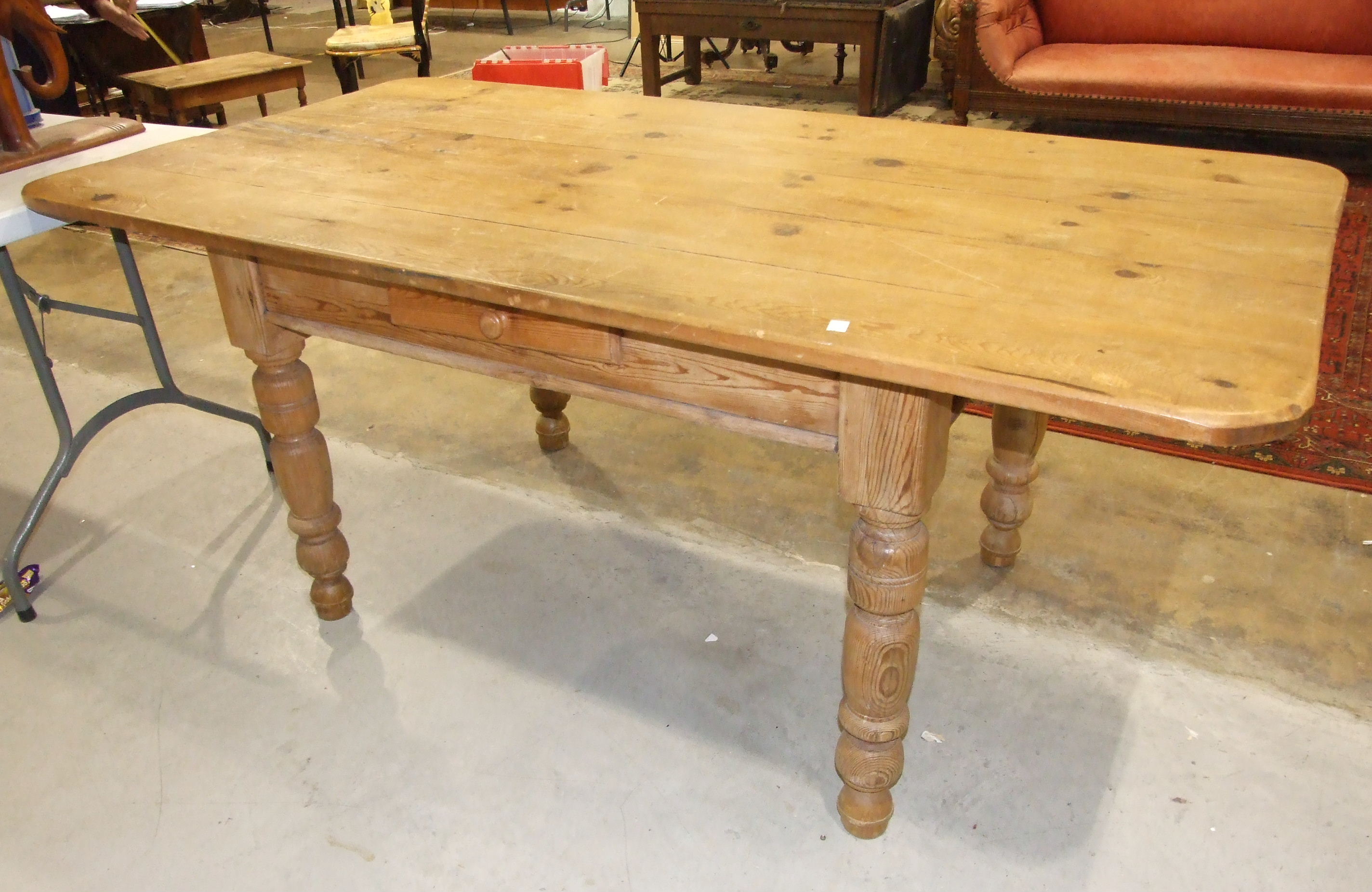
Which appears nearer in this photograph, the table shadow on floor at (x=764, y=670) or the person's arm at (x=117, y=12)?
the table shadow on floor at (x=764, y=670)

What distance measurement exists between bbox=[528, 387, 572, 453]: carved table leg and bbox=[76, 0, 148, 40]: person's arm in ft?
3.51

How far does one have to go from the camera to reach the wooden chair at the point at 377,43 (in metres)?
5.26

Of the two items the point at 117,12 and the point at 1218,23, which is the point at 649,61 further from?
the point at 117,12

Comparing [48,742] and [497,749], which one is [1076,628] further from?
[48,742]

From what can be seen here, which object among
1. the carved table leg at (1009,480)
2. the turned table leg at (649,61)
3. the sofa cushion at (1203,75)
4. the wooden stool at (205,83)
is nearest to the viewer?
the carved table leg at (1009,480)

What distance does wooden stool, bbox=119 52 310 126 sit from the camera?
164 inches

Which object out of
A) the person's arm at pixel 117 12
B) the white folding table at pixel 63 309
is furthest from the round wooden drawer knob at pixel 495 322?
the person's arm at pixel 117 12

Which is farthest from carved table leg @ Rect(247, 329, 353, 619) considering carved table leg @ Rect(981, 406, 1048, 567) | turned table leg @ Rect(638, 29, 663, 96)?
turned table leg @ Rect(638, 29, 663, 96)

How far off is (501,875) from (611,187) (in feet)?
3.30

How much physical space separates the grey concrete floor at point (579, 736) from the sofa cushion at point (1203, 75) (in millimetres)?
2870

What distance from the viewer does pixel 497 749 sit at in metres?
1.68

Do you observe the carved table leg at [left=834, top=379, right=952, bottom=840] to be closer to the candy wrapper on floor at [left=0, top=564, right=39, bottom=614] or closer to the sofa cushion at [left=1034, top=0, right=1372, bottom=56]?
the candy wrapper on floor at [left=0, top=564, right=39, bottom=614]

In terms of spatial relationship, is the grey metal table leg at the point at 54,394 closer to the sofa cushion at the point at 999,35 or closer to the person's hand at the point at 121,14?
the person's hand at the point at 121,14

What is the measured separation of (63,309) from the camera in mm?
2061
